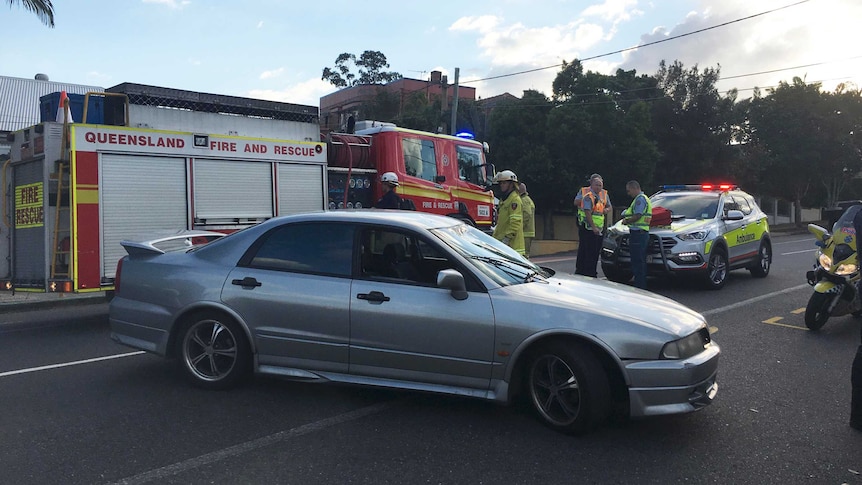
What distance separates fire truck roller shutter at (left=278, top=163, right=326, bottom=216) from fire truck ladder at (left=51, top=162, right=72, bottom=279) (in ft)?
9.37

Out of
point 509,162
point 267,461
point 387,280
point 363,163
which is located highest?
point 509,162

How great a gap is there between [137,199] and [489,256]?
16.6ft

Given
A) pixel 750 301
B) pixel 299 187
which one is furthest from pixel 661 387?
pixel 299 187

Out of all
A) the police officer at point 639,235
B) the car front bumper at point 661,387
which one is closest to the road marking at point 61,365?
the car front bumper at point 661,387

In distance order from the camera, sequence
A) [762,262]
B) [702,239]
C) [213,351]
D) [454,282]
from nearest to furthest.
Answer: [454,282], [213,351], [702,239], [762,262]

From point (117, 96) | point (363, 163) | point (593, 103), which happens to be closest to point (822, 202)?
point (593, 103)

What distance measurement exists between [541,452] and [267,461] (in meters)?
1.58

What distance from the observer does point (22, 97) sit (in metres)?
22.1

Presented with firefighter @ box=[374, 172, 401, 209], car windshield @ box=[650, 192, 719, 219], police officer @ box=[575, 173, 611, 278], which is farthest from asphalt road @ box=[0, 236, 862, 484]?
car windshield @ box=[650, 192, 719, 219]

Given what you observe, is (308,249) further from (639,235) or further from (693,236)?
(693,236)

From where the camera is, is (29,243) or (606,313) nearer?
(606,313)

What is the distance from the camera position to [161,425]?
4.18m

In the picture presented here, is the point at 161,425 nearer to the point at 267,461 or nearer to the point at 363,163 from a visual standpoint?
the point at 267,461

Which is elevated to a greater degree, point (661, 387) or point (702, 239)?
point (702, 239)
